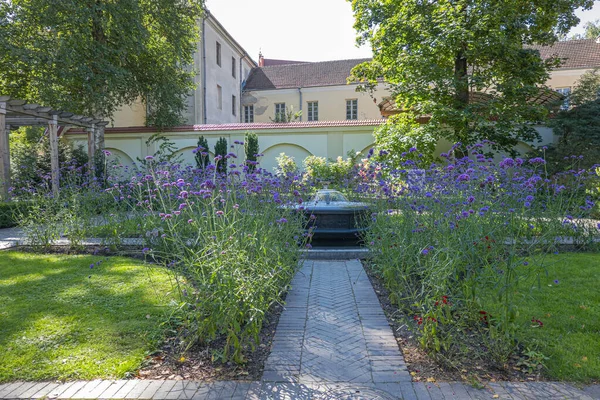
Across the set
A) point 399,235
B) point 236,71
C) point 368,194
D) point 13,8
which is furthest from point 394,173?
point 236,71

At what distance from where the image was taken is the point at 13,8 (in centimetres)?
1466

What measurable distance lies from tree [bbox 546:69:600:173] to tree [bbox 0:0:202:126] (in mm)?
15768

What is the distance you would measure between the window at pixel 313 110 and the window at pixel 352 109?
243 centimetres

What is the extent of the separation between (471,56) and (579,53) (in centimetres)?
2117

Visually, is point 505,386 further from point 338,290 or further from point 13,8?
point 13,8

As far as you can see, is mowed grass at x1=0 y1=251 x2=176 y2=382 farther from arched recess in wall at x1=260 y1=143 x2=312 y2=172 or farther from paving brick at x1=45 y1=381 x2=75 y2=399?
arched recess in wall at x1=260 y1=143 x2=312 y2=172

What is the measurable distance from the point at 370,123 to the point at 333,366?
647 inches

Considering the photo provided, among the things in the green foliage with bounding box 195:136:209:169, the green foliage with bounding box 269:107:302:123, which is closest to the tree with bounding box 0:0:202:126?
the green foliage with bounding box 195:136:209:169

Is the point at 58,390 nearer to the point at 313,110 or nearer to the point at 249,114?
the point at 313,110

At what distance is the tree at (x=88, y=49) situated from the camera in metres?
14.0

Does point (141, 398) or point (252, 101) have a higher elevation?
point (252, 101)

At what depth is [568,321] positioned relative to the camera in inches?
138

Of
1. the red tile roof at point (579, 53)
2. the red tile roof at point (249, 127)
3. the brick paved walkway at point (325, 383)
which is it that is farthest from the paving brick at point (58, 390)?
the red tile roof at point (579, 53)

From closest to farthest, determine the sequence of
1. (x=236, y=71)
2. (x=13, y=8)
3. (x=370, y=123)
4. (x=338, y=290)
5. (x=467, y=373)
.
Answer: (x=467, y=373)
(x=338, y=290)
(x=13, y=8)
(x=370, y=123)
(x=236, y=71)
